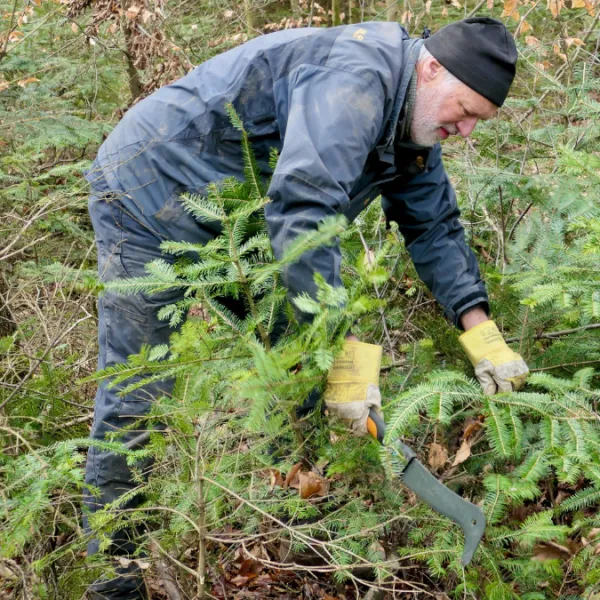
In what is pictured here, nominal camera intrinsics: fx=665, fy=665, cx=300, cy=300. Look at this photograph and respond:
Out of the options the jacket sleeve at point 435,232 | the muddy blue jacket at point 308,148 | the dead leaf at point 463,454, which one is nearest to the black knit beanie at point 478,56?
the muddy blue jacket at point 308,148

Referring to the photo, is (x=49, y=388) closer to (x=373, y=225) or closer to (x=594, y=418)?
(x=373, y=225)

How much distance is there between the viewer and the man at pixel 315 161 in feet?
8.09

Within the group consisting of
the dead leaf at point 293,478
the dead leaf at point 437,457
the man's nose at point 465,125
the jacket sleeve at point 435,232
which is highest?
the man's nose at point 465,125

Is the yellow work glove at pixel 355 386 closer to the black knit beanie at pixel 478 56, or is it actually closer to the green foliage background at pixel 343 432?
the green foliage background at pixel 343 432

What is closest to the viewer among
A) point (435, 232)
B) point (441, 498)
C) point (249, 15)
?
point (441, 498)

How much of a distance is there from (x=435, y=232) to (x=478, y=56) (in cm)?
91

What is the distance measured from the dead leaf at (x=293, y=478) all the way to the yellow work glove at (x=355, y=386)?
14.0 inches

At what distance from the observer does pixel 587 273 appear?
2.59m

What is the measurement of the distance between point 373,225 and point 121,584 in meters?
2.35

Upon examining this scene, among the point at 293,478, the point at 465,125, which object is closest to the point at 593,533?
the point at 293,478

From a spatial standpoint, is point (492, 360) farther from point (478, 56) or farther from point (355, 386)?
point (478, 56)

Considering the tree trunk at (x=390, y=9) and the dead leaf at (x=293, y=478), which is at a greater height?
the tree trunk at (x=390, y=9)

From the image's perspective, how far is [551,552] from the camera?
256cm

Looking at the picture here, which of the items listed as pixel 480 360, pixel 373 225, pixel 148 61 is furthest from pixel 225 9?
pixel 480 360
